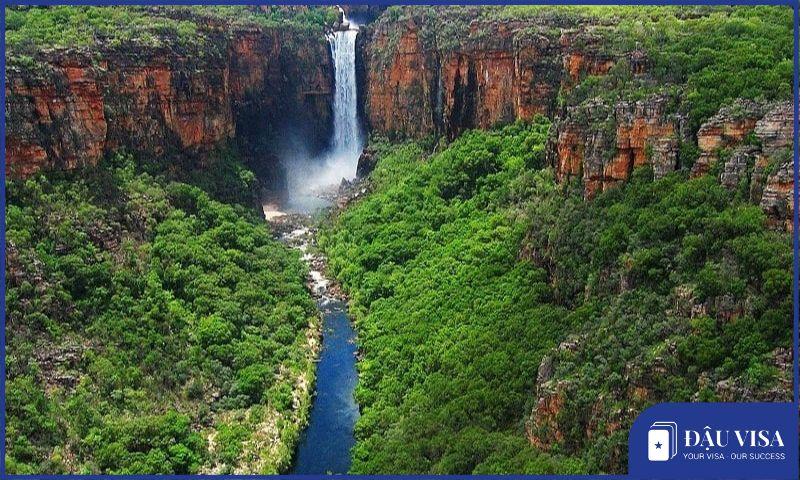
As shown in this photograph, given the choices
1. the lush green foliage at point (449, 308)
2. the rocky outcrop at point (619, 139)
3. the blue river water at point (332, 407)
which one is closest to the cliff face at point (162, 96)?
the lush green foliage at point (449, 308)

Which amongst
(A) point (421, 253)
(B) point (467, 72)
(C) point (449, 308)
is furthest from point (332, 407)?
(B) point (467, 72)

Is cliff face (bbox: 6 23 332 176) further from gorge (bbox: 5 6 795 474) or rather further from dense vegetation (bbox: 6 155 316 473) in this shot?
dense vegetation (bbox: 6 155 316 473)

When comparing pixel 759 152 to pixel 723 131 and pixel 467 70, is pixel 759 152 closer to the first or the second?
pixel 723 131

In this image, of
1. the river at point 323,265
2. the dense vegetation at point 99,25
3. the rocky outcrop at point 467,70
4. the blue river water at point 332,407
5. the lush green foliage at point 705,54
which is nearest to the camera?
the blue river water at point 332,407

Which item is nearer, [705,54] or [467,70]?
[705,54]

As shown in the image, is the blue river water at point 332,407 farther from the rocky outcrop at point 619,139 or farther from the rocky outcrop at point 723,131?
the rocky outcrop at point 723,131

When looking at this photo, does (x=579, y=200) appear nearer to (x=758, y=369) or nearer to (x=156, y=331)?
(x=758, y=369)

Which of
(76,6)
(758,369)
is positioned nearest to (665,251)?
(758,369)

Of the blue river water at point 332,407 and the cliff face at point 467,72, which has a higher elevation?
the cliff face at point 467,72
